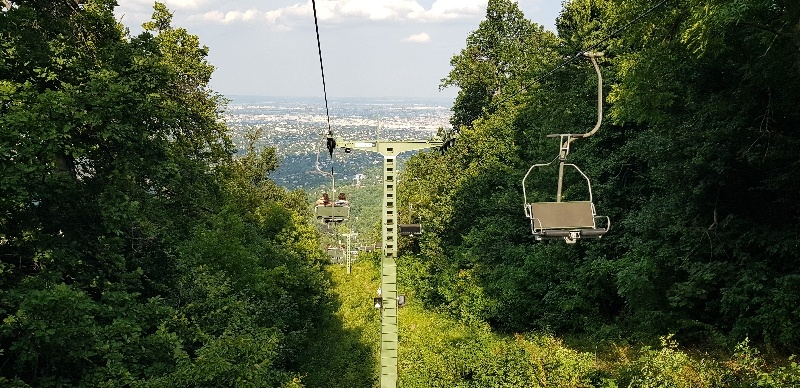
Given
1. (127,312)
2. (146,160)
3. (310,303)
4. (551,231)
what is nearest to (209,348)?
(127,312)

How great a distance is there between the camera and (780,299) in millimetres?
11852

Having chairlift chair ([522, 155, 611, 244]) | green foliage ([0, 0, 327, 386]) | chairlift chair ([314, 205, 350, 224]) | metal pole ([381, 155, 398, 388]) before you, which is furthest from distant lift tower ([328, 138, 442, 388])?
chairlift chair ([314, 205, 350, 224])

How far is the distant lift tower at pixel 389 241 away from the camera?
36.9 ft

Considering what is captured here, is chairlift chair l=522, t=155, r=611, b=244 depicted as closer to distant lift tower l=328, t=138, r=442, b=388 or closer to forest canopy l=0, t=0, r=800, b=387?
forest canopy l=0, t=0, r=800, b=387

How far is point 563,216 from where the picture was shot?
941 cm

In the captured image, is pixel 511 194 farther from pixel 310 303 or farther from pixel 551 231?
pixel 551 231

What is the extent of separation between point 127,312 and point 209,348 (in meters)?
1.67

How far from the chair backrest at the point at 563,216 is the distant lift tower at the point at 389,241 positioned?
126 inches

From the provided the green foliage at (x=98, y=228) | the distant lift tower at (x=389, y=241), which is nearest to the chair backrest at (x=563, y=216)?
the distant lift tower at (x=389, y=241)

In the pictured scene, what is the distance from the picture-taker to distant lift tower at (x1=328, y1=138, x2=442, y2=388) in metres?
11.2

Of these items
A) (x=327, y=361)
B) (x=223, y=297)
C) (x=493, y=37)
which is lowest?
(x=327, y=361)

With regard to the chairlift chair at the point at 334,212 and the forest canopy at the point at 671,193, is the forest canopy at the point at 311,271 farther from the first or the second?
the chairlift chair at the point at 334,212

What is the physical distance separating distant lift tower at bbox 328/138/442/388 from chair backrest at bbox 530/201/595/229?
3204 millimetres

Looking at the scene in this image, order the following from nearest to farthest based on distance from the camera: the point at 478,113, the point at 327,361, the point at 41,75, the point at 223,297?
the point at 41,75
the point at 223,297
the point at 327,361
the point at 478,113
